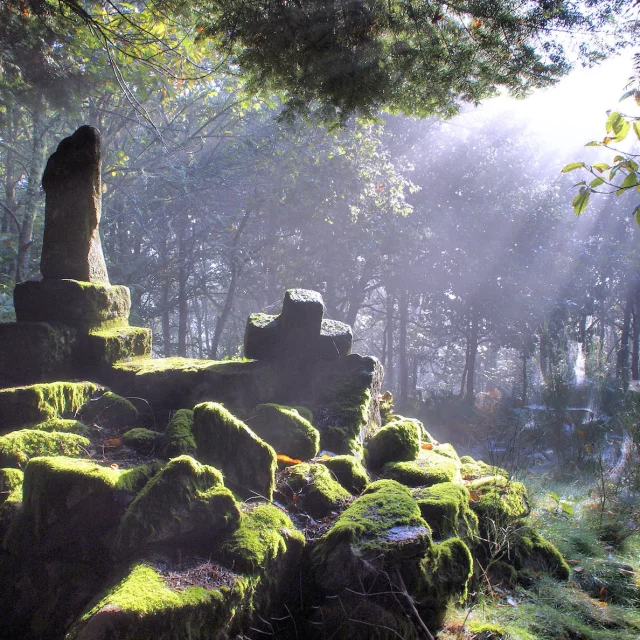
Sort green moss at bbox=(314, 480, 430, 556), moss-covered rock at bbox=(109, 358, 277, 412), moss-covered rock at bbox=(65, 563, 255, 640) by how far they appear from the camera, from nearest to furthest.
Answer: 1. moss-covered rock at bbox=(65, 563, 255, 640)
2. green moss at bbox=(314, 480, 430, 556)
3. moss-covered rock at bbox=(109, 358, 277, 412)

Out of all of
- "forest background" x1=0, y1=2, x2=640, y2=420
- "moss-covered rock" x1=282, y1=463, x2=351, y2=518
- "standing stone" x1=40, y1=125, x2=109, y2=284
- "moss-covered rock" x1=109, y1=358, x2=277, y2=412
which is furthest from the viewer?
"forest background" x1=0, y1=2, x2=640, y2=420

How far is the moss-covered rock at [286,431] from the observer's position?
13.9ft

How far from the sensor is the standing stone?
5.29 metres

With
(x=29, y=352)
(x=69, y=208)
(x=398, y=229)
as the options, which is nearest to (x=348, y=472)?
(x=29, y=352)

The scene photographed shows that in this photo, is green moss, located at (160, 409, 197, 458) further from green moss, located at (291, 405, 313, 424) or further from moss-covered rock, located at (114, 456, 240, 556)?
green moss, located at (291, 405, 313, 424)

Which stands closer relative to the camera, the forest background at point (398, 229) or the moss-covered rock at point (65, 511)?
the moss-covered rock at point (65, 511)

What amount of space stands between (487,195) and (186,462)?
15.7 m

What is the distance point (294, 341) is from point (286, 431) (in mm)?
1430

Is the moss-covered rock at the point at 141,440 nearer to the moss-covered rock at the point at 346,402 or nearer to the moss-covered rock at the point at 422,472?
the moss-covered rock at the point at 346,402

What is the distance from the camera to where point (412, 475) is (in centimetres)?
425

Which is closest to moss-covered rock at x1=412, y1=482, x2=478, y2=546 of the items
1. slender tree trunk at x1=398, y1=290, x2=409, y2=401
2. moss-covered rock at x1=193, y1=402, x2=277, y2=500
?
moss-covered rock at x1=193, y1=402, x2=277, y2=500

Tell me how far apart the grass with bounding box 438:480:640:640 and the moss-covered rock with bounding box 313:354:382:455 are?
1649 millimetres

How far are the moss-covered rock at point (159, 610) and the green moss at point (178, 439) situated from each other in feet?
3.82

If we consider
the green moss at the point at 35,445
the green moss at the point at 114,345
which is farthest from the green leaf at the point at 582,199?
the green moss at the point at 114,345
